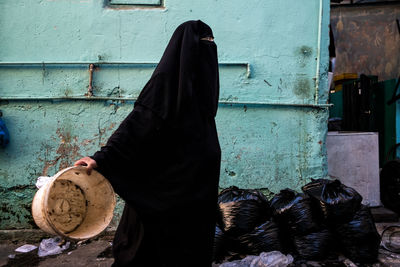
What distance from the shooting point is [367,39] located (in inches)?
391

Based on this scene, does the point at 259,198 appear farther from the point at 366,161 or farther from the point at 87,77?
the point at 87,77

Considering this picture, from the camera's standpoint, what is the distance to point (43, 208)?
179 cm

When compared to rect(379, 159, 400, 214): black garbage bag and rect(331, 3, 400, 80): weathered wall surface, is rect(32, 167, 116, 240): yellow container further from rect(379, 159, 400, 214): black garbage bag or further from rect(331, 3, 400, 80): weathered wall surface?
rect(331, 3, 400, 80): weathered wall surface

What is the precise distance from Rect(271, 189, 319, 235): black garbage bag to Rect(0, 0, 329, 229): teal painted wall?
2.35 feet

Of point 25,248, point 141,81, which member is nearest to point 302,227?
point 141,81

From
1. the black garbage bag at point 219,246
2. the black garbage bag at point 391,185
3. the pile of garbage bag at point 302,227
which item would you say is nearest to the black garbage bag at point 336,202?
the pile of garbage bag at point 302,227

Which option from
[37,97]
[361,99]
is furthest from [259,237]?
[361,99]

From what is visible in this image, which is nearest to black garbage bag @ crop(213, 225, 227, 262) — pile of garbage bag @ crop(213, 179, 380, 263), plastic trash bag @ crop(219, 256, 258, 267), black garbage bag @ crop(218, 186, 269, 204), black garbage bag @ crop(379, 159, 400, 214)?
pile of garbage bag @ crop(213, 179, 380, 263)

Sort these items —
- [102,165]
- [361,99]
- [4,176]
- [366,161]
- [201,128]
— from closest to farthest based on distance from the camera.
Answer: [102,165] < [201,128] < [4,176] < [366,161] < [361,99]

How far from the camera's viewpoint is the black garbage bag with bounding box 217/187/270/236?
9.64 ft

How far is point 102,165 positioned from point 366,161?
12.0ft

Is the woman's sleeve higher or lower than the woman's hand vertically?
higher

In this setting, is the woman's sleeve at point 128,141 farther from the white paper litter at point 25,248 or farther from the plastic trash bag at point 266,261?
the white paper litter at point 25,248

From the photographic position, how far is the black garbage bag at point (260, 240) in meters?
2.91
